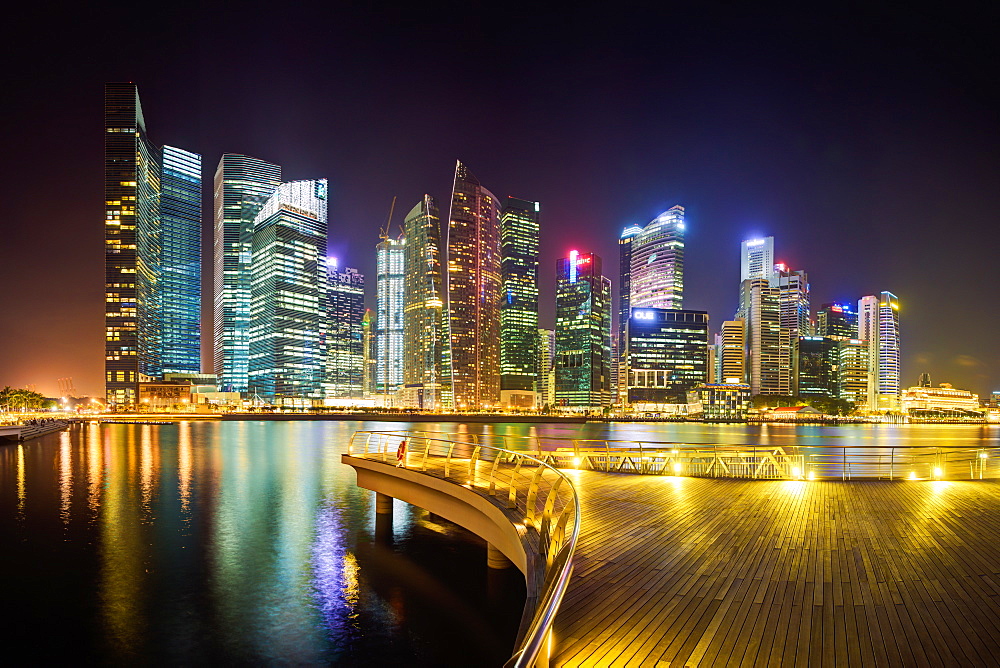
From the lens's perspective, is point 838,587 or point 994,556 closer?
point 838,587

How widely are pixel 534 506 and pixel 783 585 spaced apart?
4580 millimetres

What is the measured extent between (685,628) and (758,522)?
632 centimetres

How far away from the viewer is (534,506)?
11.2 m

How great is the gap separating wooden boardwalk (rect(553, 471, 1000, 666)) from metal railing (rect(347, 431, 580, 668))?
54 cm

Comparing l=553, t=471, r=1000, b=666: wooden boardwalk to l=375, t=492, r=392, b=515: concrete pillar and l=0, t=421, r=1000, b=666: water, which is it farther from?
l=375, t=492, r=392, b=515: concrete pillar

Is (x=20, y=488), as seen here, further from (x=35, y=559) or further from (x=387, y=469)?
(x=387, y=469)

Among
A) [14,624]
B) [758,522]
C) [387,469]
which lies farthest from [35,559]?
[758,522]

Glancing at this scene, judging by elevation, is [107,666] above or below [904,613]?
below

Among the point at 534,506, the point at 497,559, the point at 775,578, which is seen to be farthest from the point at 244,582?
the point at 775,578

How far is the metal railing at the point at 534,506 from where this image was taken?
4.28 m

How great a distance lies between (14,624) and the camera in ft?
44.2

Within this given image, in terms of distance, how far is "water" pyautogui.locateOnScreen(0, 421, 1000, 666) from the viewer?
12297 millimetres

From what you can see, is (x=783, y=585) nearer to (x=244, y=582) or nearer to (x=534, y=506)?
(x=534, y=506)

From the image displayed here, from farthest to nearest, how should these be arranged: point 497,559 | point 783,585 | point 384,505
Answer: point 384,505, point 497,559, point 783,585
